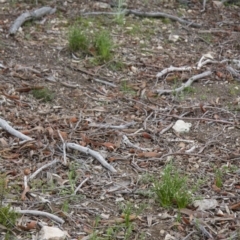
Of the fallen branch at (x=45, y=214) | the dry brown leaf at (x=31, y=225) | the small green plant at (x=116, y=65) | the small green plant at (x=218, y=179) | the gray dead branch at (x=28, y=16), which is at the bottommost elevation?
the small green plant at (x=116, y=65)

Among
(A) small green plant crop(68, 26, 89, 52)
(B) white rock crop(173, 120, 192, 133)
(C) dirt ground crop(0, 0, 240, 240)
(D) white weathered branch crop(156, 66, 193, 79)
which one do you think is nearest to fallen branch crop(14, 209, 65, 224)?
(C) dirt ground crop(0, 0, 240, 240)

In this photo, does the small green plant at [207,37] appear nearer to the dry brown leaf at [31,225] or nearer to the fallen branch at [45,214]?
the fallen branch at [45,214]

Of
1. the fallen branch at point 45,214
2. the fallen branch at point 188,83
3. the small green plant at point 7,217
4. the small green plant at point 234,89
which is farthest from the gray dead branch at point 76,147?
the small green plant at point 234,89

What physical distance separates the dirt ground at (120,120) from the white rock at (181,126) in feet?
0.19

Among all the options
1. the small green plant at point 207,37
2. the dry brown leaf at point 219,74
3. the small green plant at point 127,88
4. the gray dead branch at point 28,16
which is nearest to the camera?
the small green plant at point 127,88

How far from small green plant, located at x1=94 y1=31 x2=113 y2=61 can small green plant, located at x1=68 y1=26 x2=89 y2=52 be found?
0.10 metres

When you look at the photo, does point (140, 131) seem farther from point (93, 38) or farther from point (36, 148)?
point (93, 38)

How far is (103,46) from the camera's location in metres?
5.63

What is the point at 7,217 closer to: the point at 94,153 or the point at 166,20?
the point at 94,153

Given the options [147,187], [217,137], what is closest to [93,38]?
[217,137]

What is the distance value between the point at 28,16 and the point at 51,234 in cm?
357

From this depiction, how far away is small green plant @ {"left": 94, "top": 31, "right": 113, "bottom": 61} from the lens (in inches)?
222

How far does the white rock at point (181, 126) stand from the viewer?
4.63 metres

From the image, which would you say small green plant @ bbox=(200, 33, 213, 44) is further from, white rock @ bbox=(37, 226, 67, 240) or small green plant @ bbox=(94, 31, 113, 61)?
white rock @ bbox=(37, 226, 67, 240)
